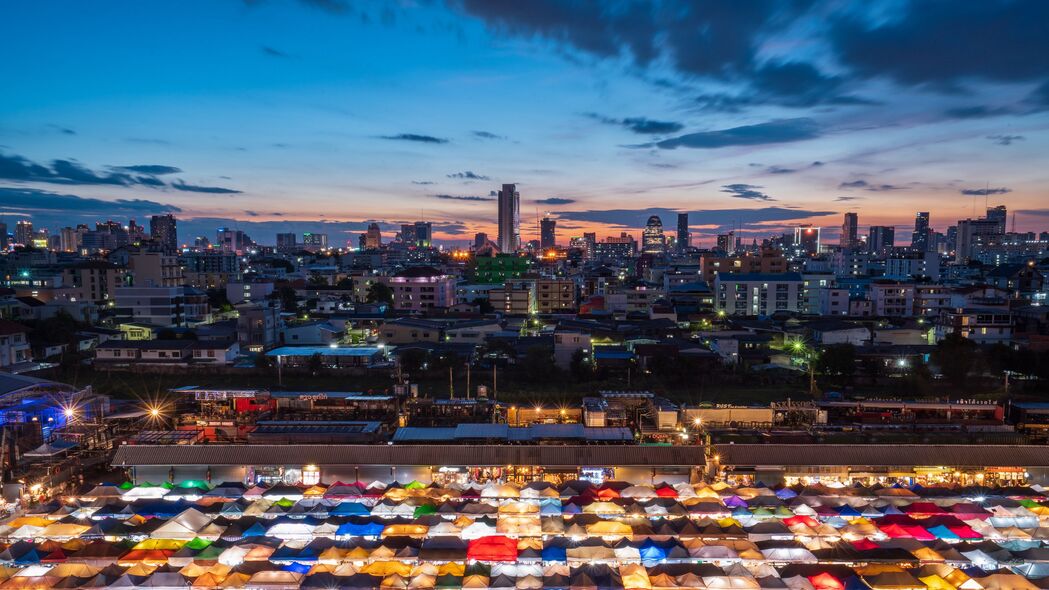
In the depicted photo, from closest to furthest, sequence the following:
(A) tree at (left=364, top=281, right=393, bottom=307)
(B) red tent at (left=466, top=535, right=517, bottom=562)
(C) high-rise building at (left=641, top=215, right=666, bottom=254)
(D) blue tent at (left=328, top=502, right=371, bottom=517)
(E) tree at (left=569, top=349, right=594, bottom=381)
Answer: (B) red tent at (left=466, top=535, right=517, bottom=562) < (D) blue tent at (left=328, top=502, right=371, bottom=517) < (E) tree at (left=569, top=349, right=594, bottom=381) < (A) tree at (left=364, top=281, right=393, bottom=307) < (C) high-rise building at (left=641, top=215, right=666, bottom=254)

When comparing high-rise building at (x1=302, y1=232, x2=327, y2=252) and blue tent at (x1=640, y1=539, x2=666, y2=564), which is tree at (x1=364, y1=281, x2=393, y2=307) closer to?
blue tent at (x1=640, y1=539, x2=666, y2=564)

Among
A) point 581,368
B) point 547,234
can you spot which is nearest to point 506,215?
point 547,234

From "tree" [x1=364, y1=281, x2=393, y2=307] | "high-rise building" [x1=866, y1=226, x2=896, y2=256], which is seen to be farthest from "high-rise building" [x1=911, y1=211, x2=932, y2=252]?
"tree" [x1=364, y1=281, x2=393, y2=307]

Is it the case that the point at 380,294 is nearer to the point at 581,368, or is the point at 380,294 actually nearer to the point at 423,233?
the point at 581,368

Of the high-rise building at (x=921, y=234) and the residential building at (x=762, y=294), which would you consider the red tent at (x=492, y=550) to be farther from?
the high-rise building at (x=921, y=234)

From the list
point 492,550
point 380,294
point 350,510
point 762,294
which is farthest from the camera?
point 380,294

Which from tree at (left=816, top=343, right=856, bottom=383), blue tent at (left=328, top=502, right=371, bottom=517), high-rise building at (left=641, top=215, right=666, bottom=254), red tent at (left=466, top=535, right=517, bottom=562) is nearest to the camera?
red tent at (left=466, top=535, right=517, bottom=562)

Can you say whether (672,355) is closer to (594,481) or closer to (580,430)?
(580,430)
